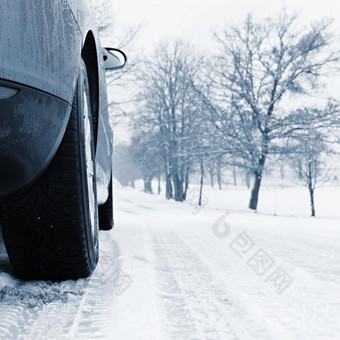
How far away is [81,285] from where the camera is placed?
1.63m

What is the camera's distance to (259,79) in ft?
50.9

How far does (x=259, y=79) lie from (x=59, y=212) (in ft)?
51.2

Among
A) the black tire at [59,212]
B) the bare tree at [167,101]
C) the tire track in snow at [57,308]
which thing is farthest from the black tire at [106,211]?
the bare tree at [167,101]

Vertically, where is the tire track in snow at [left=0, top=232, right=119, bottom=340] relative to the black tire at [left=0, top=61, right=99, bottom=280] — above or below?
below

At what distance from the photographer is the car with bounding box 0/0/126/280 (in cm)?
100

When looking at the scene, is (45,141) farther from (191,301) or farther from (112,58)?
(112,58)

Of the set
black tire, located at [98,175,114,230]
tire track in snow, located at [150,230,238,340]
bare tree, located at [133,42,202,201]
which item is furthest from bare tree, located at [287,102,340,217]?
→ tire track in snow, located at [150,230,238,340]

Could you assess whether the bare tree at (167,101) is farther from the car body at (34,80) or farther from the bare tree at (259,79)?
the car body at (34,80)

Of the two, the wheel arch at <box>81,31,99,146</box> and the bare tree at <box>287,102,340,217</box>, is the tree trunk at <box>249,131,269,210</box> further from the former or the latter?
the wheel arch at <box>81,31,99,146</box>

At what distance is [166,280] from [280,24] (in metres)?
17.0

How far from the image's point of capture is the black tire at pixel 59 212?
1.37m

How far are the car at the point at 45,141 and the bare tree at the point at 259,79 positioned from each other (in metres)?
13.5

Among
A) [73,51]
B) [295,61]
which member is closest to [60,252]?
[73,51]

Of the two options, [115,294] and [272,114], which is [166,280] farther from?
[272,114]
